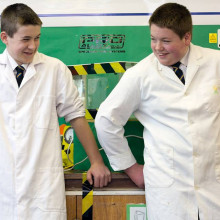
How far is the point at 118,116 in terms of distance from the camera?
1730 millimetres

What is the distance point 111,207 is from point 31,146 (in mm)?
484

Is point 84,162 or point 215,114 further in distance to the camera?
point 84,162

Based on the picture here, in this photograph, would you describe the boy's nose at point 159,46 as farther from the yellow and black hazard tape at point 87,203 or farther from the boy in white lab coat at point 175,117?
the yellow and black hazard tape at point 87,203

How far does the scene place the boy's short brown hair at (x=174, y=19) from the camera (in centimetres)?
162

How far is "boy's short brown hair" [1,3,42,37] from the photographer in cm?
169

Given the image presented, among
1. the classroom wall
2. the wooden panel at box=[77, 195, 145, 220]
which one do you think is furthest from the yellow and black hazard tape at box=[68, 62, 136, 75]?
the wooden panel at box=[77, 195, 145, 220]

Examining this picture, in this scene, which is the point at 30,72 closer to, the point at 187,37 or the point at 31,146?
the point at 31,146

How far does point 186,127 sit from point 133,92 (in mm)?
284

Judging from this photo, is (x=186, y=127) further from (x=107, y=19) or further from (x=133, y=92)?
(x=107, y=19)

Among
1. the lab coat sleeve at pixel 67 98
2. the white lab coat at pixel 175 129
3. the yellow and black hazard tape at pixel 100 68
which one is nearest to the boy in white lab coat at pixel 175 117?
the white lab coat at pixel 175 129

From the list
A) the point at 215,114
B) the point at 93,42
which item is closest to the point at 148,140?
the point at 215,114

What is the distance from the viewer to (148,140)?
171 centimetres

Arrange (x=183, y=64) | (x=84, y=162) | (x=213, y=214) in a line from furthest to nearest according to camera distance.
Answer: (x=84, y=162), (x=183, y=64), (x=213, y=214)

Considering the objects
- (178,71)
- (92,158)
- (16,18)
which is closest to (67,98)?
(92,158)
